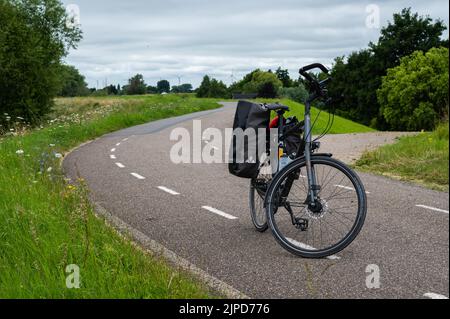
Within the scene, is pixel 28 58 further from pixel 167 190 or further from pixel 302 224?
pixel 302 224

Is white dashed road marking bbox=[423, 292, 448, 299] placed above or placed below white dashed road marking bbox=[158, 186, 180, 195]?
above

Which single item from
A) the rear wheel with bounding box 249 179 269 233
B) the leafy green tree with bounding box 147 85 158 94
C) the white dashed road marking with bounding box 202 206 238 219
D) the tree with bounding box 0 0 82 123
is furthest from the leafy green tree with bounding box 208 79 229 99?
the rear wheel with bounding box 249 179 269 233

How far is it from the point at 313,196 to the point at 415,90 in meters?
46.7

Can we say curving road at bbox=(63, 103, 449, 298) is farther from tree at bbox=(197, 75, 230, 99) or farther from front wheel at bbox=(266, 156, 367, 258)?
tree at bbox=(197, 75, 230, 99)

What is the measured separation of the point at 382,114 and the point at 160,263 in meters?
53.3

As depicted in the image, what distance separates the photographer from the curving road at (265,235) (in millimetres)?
4113

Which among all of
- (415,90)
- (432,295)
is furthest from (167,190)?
(415,90)

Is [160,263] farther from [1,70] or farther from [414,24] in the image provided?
[414,24]

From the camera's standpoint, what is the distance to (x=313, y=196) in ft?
14.9

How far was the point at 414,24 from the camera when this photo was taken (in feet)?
176

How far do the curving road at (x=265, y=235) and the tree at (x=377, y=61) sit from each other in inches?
1679

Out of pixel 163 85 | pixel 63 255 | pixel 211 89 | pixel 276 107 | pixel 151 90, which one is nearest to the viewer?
pixel 63 255

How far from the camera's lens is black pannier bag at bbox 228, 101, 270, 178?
16.3 ft

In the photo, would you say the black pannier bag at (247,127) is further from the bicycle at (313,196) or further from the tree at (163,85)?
the tree at (163,85)
